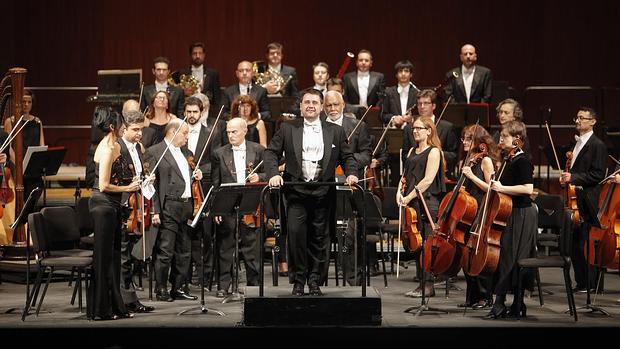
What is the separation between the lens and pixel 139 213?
7.01 meters

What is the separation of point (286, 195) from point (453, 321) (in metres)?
1.35

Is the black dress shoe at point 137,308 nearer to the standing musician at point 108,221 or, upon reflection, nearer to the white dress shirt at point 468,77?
the standing musician at point 108,221

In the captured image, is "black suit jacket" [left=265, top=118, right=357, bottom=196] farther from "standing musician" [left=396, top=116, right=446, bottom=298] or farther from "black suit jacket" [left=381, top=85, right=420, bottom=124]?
"black suit jacket" [left=381, top=85, right=420, bottom=124]

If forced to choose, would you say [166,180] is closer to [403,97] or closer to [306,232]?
[306,232]

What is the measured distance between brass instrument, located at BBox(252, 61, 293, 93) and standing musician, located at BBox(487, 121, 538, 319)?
3.75 meters

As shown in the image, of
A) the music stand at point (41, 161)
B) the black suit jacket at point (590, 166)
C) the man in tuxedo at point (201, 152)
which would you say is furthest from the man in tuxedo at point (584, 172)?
the music stand at point (41, 161)

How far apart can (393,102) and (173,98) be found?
2.01m

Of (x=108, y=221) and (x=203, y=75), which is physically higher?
(x=203, y=75)

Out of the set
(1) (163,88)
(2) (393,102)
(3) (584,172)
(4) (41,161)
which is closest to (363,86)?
(2) (393,102)

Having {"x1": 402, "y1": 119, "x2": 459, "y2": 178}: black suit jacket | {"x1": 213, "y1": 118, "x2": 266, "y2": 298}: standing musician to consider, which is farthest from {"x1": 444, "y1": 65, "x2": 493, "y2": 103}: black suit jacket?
{"x1": 213, "y1": 118, "x2": 266, "y2": 298}: standing musician

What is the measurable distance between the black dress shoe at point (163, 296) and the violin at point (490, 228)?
2.24 metres

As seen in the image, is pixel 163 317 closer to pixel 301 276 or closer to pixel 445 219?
pixel 301 276
